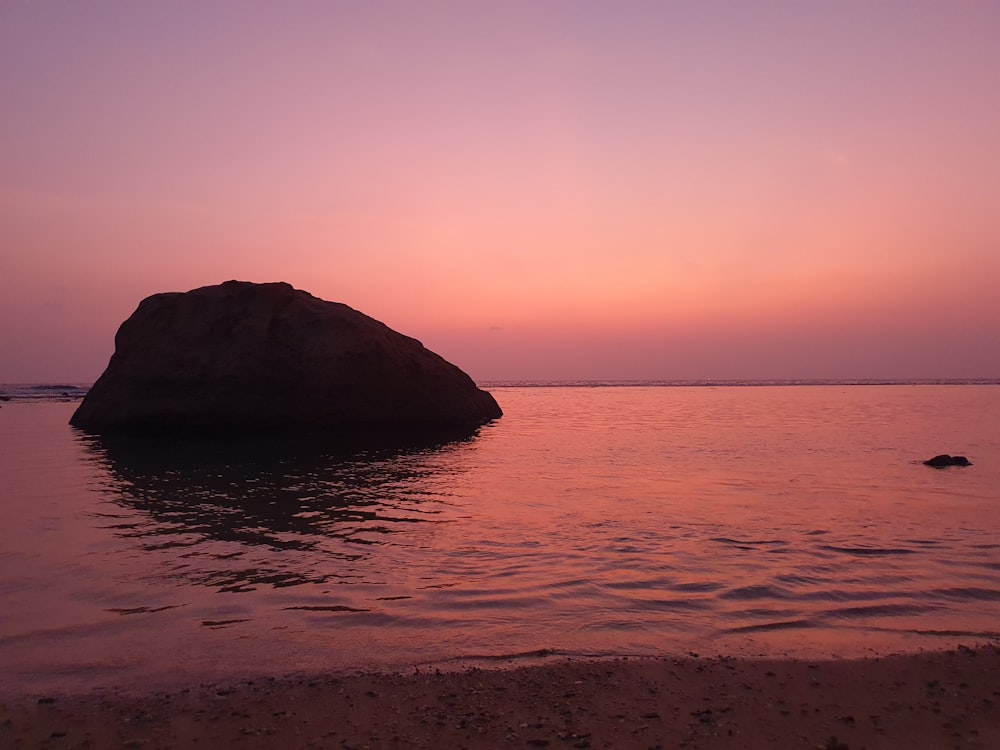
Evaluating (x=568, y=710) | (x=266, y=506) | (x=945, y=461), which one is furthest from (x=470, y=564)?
(x=945, y=461)

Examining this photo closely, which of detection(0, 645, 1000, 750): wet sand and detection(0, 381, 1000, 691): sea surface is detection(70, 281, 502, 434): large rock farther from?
detection(0, 645, 1000, 750): wet sand

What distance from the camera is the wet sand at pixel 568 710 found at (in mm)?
3973

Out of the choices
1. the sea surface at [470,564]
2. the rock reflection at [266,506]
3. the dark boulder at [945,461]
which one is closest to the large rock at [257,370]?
the rock reflection at [266,506]

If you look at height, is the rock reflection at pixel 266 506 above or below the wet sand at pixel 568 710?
above

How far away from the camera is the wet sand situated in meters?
3.97

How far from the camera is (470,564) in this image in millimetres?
7738

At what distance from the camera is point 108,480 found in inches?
530

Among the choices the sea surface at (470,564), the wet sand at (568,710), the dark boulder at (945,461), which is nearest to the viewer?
the wet sand at (568,710)

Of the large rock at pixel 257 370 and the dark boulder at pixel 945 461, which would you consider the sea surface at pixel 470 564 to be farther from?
the large rock at pixel 257 370

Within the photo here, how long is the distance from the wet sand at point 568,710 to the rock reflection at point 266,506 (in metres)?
2.63

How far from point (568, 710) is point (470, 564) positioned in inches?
139

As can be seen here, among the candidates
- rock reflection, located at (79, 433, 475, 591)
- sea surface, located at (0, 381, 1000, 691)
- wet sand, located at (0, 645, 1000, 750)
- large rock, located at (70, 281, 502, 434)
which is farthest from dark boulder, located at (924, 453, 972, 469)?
large rock, located at (70, 281, 502, 434)

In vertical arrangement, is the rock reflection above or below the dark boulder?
below

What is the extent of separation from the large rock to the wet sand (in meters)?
19.0
